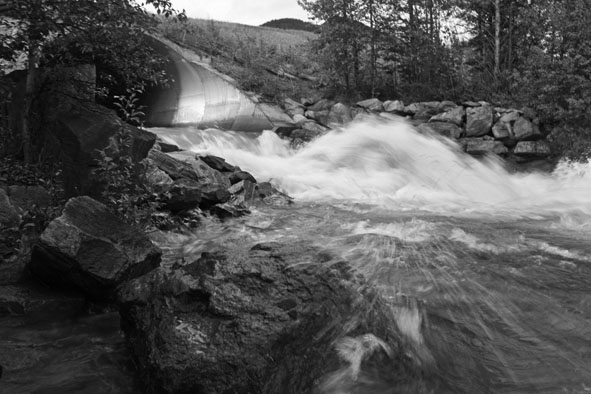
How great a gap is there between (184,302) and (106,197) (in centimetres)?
285

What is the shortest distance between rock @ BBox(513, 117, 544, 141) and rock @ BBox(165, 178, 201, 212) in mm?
10820

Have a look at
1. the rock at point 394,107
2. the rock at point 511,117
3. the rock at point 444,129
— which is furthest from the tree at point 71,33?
the rock at point 511,117

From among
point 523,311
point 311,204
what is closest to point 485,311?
point 523,311

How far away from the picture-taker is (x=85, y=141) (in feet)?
18.9

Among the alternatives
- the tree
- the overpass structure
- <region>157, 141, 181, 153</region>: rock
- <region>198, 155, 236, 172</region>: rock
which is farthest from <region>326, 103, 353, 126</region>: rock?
the tree

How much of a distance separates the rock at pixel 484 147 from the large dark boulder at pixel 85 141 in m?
10.6

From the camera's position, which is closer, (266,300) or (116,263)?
(266,300)

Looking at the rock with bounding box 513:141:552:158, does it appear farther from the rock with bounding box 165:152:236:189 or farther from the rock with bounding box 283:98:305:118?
the rock with bounding box 165:152:236:189

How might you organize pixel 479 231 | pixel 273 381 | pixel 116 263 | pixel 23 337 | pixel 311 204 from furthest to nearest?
pixel 311 204, pixel 479 231, pixel 116 263, pixel 23 337, pixel 273 381

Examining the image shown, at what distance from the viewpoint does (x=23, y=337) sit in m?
3.45

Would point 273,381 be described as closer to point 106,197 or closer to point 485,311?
point 485,311

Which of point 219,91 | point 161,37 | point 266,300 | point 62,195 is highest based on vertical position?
point 161,37

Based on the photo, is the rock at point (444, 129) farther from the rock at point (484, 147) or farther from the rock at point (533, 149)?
the rock at point (533, 149)

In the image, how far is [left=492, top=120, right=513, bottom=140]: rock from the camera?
13.4m
